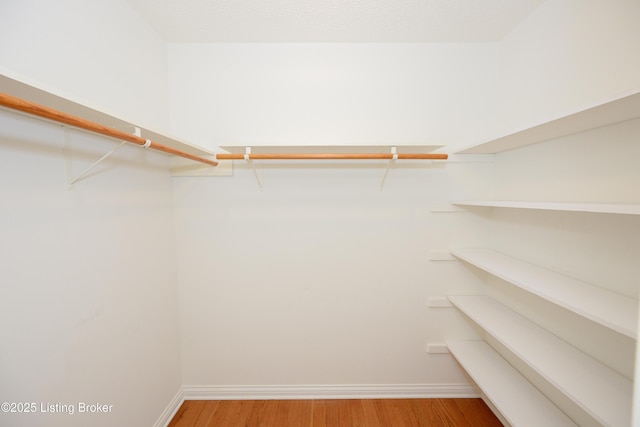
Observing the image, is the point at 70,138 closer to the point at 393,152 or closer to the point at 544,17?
the point at 393,152

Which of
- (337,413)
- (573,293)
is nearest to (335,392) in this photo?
(337,413)

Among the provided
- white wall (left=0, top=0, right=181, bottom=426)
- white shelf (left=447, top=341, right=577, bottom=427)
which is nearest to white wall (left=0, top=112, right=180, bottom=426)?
white wall (left=0, top=0, right=181, bottom=426)

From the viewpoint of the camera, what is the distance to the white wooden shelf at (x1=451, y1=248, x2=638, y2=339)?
0.72 metres

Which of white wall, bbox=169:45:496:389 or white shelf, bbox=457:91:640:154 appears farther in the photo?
white wall, bbox=169:45:496:389

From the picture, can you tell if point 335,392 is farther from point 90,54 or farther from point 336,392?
point 90,54

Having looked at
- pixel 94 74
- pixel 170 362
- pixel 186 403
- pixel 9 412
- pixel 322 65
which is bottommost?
pixel 186 403

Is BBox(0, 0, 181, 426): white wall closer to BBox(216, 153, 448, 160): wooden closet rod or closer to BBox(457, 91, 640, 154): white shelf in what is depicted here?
BBox(216, 153, 448, 160): wooden closet rod

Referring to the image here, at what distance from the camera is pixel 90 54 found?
103cm

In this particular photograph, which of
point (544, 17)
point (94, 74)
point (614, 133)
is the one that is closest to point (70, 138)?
point (94, 74)

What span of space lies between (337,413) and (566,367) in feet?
4.39

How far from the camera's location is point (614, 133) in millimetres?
917

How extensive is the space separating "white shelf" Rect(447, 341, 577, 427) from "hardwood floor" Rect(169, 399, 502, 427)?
15.4 inches

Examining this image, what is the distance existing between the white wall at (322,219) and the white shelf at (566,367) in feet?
1.26

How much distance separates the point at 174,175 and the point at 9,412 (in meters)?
1.27
